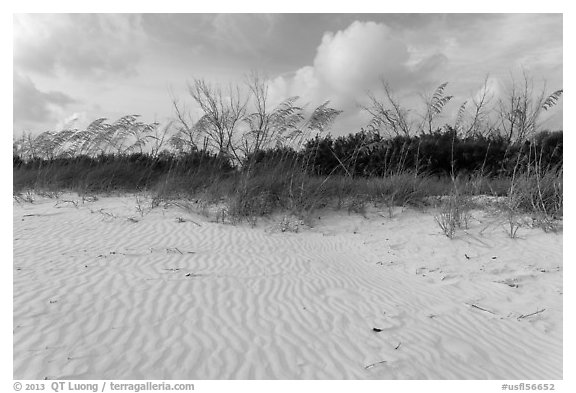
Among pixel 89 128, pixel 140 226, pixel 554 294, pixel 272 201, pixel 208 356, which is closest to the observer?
pixel 208 356

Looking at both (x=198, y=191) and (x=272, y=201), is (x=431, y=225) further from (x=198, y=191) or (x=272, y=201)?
(x=198, y=191)

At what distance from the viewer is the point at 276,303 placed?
4.12 metres

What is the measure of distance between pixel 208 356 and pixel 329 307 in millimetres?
1598

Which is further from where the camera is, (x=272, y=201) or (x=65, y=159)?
(x=65, y=159)

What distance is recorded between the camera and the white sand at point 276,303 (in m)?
2.96

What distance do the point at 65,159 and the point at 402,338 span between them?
1230 cm

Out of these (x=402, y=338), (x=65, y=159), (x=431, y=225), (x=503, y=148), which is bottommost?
(x=402, y=338)

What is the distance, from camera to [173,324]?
341 cm

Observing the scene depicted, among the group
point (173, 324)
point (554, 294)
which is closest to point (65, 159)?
point (173, 324)

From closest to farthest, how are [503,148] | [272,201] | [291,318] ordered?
[291,318] < [272,201] < [503,148]

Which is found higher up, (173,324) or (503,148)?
(503,148)

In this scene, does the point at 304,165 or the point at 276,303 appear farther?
the point at 304,165

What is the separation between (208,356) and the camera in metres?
2.97

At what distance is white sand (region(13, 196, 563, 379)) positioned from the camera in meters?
2.96
